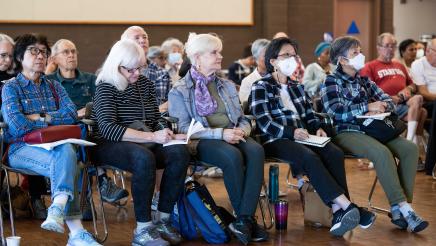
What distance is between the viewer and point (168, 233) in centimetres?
419

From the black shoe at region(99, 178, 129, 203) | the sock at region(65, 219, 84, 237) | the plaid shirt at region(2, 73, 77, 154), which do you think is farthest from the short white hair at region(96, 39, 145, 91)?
the black shoe at region(99, 178, 129, 203)

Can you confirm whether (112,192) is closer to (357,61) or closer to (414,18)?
(357,61)

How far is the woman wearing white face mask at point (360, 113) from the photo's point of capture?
4.71m

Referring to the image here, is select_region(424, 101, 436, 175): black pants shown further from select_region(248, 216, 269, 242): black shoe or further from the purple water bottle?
select_region(248, 216, 269, 242): black shoe

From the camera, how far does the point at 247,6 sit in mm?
10461

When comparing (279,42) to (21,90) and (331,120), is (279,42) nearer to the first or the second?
(331,120)

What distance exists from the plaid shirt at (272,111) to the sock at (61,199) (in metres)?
1.41

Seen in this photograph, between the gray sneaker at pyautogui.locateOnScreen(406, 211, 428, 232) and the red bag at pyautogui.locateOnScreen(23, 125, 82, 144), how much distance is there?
206 centimetres

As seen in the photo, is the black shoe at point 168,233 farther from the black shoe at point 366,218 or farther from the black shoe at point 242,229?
the black shoe at point 366,218

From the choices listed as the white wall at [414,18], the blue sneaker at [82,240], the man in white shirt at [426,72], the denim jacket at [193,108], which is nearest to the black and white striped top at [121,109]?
the denim jacket at [193,108]

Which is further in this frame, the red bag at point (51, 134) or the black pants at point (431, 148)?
the black pants at point (431, 148)

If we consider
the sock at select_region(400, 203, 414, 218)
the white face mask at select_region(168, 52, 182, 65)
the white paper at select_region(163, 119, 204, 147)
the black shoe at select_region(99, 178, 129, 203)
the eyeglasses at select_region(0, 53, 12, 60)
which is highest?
the eyeglasses at select_region(0, 53, 12, 60)

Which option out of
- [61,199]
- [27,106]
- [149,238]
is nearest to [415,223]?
[149,238]

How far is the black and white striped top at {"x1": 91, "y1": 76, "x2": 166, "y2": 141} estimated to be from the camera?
427 cm
